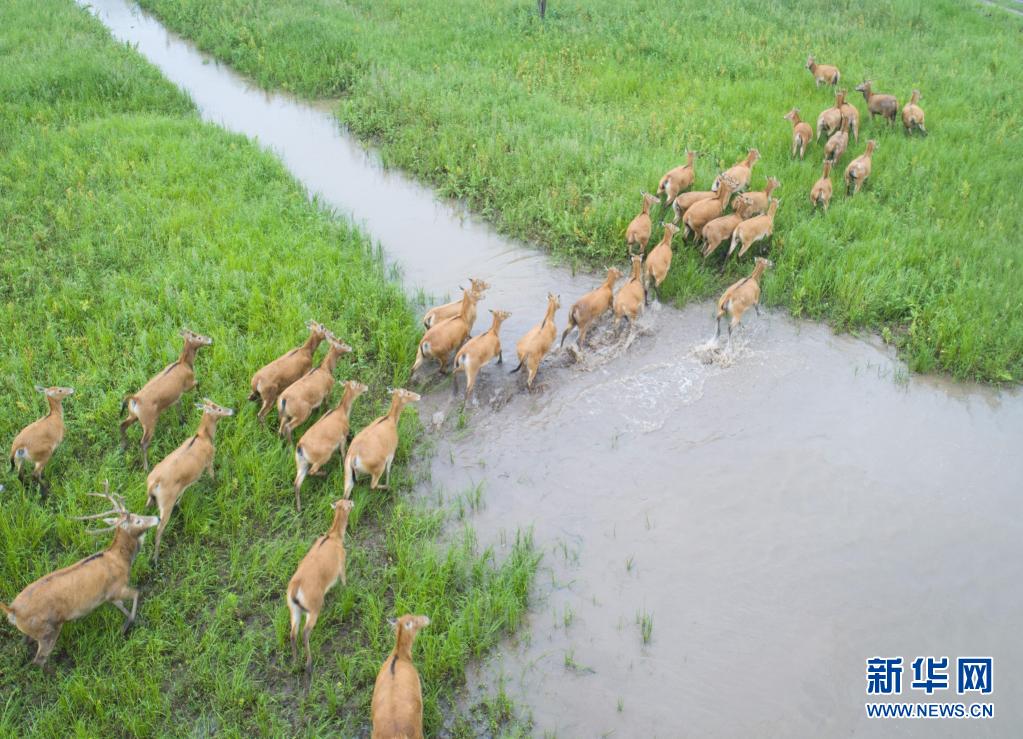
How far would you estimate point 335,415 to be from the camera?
636 cm

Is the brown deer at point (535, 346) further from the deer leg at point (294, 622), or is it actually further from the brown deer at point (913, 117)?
the brown deer at point (913, 117)

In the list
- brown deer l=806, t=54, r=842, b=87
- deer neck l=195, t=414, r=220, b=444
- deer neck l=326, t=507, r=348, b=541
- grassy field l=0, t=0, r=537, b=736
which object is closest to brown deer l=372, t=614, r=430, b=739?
grassy field l=0, t=0, r=537, b=736

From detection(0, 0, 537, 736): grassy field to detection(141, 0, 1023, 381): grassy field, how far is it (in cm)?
267

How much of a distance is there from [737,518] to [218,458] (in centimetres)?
404

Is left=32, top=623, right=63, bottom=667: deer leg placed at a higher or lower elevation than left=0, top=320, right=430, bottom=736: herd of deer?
lower

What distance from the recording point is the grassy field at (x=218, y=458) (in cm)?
488

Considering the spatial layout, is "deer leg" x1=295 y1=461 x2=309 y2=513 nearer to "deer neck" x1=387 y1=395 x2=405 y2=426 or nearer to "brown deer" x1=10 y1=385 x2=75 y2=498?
"deer neck" x1=387 y1=395 x2=405 y2=426

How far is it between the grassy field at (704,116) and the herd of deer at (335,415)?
485mm

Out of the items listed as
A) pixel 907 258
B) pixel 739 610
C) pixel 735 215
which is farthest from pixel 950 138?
pixel 739 610

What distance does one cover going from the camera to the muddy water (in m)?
5.12

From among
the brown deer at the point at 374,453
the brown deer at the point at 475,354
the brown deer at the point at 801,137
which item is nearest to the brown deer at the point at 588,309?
the brown deer at the point at 475,354

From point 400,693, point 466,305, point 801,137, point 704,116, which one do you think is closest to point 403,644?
point 400,693

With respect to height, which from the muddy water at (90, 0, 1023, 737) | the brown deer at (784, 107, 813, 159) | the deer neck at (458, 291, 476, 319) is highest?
the brown deer at (784, 107, 813, 159)

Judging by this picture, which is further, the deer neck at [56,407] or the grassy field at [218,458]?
the deer neck at [56,407]
